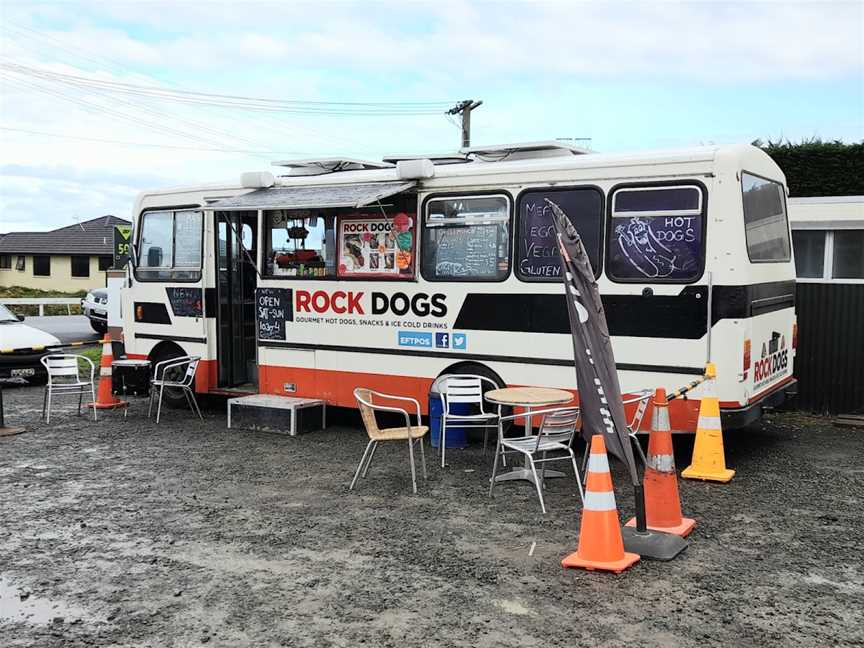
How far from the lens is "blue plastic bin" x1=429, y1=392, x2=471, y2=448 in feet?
26.5

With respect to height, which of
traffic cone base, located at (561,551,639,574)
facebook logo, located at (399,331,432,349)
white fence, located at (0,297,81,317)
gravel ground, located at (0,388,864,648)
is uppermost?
facebook logo, located at (399,331,432,349)

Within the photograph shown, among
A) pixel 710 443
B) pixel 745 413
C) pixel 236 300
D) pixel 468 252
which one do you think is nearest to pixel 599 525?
pixel 710 443

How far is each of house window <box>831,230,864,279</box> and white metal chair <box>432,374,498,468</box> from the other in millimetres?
4669

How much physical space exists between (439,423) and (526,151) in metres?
2.80

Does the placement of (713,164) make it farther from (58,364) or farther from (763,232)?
(58,364)

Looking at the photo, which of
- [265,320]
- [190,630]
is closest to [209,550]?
[190,630]

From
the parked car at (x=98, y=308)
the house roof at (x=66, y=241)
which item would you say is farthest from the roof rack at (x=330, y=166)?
the house roof at (x=66, y=241)

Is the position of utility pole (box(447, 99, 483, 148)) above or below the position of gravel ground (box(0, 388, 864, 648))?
above

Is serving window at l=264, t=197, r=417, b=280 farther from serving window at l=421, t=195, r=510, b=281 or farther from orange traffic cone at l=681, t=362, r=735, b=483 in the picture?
orange traffic cone at l=681, t=362, r=735, b=483

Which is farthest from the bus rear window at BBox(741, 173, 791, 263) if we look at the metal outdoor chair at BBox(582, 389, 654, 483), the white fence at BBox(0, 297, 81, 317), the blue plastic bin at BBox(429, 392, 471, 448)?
the white fence at BBox(0, 297, 81, 317)

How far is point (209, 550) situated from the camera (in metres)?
5.24

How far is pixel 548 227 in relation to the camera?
7676 mm

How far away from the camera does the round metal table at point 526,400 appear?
22.0 feet

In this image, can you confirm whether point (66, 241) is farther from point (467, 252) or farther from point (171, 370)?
point (467, 252)
